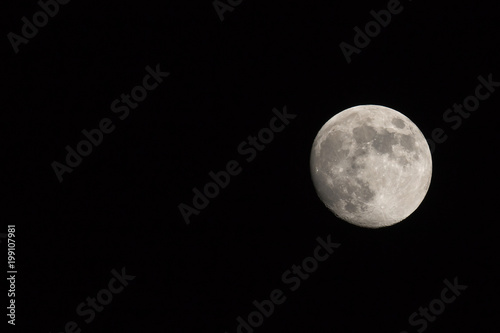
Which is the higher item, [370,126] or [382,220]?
[370,126]

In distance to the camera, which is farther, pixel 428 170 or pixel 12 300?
pixel 428 170

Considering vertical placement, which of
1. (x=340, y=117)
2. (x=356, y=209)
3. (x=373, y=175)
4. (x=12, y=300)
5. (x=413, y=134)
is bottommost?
(x=12, y=300)

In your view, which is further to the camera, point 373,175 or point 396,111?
point 396,111

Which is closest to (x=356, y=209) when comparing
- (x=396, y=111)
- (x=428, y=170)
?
(x=428, y=170)

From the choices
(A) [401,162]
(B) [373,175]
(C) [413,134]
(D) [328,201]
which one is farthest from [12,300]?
(C) [413,134]

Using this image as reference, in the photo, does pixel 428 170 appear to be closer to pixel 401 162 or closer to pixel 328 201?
pixel 401 162

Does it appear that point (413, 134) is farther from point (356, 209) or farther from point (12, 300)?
point (12, 300)
